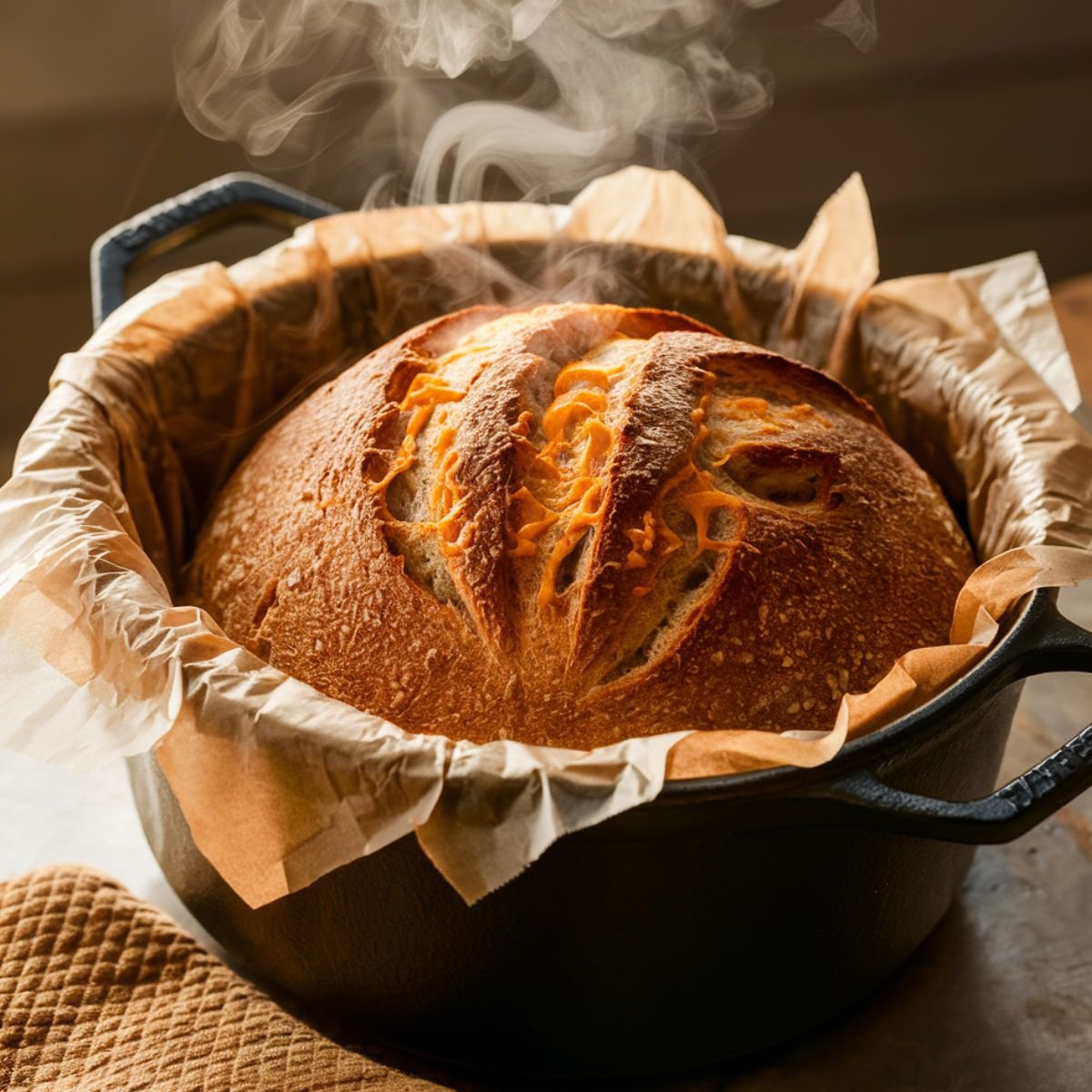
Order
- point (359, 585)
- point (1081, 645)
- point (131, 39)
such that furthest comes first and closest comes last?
1. point (131, 39)
2. point (359, 585)
3. point (1081, 645)

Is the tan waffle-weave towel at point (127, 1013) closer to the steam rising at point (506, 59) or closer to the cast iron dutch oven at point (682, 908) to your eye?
the cast iron dutch oven at point (682, 908)

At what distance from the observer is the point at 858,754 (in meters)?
0.93

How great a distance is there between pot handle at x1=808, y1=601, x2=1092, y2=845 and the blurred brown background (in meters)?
1.63

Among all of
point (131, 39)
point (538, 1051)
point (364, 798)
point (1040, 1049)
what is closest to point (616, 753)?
point (364, 798)

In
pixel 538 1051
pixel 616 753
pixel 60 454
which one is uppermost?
pixel 60 454

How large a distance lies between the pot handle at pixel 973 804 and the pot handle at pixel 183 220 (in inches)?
37.7

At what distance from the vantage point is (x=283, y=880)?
0.96m

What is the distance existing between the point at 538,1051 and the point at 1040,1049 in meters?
0.45

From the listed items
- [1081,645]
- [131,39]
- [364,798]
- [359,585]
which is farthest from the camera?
[131,39]

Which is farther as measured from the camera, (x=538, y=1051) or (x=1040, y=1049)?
(x=1040, y=1049)

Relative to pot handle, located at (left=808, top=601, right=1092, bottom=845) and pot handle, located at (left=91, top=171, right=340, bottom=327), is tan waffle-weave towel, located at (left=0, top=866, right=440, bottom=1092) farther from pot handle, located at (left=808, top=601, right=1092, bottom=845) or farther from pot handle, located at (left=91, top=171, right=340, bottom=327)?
pot handle, located at (left=91, top=171, right=340, bottom=327)

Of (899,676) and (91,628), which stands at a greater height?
(91,628)

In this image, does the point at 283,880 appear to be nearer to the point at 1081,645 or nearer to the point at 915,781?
the point at 915,781

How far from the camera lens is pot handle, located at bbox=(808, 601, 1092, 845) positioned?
911 millimetres
